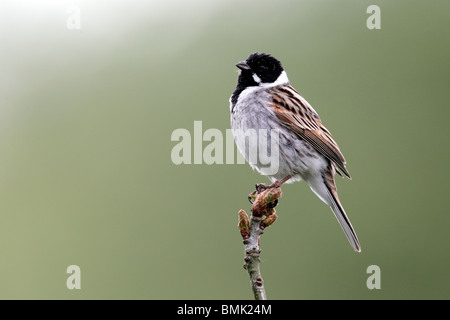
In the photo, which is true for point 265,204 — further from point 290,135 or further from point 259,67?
point 259,67

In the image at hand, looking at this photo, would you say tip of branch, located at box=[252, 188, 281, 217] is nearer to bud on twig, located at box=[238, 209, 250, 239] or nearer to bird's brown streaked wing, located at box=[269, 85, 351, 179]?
bud on twig, located at box=[238, 209, 250, 239]

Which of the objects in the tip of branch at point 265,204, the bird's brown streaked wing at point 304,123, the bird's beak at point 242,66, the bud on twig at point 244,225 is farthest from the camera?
the bird's beak at point 242,66

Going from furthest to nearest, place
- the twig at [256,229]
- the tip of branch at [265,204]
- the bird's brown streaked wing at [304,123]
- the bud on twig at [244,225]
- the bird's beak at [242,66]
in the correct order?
1. the bird's beak at [242,66]
2. the bird's brown streaked wing at [304,123]
3. the tip of branch at [265,204]
4. the bud on twig at [244,225]
5. the twig at [256,229]

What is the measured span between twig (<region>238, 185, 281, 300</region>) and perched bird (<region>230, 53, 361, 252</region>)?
1.42 m

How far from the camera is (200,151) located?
4.71 meters

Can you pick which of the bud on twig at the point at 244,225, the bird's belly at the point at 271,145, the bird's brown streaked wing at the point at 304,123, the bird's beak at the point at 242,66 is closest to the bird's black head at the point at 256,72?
the bird's beak at the point at 242,66

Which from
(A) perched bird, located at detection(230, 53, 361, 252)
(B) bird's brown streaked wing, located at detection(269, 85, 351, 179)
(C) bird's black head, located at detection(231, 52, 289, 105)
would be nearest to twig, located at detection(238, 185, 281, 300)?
(A) perched bird, located at detection(230, 53, 361, 252)

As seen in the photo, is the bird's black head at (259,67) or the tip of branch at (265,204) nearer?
the tip of branch at (265,204)

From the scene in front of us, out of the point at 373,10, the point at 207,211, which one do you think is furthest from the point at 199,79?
the point at 373,10

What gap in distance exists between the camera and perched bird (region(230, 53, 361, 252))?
5012 millimetres

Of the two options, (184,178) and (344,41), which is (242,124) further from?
(344,41)

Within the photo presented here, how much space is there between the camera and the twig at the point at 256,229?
2.70m

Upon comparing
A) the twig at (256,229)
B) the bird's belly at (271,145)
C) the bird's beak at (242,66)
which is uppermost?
the bird's beak at (242,66)

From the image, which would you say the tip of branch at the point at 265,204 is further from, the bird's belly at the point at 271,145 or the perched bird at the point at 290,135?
the bird's belly at the point at 271,145
